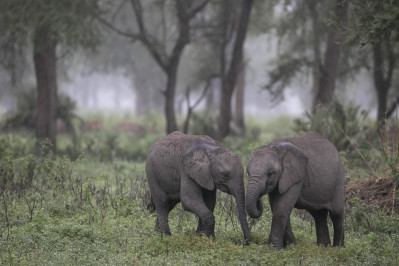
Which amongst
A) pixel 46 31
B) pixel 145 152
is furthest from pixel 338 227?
pixel 46 31

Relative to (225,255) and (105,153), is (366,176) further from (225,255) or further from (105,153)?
(105,153)

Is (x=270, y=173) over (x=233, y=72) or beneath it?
beneath

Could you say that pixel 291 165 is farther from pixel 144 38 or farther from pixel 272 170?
pixel 144 38

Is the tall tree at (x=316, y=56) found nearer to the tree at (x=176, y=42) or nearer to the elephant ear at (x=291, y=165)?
the tree at (x=176, y=42)

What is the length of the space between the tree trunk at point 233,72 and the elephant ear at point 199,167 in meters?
11.1

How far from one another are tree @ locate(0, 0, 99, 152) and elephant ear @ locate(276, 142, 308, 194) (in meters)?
9.65

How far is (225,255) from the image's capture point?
6.54 m

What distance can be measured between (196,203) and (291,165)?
1.23 metres

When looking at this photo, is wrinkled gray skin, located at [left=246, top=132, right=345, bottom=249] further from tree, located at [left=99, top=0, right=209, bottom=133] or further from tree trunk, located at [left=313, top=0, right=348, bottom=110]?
tree, located at [left=99, top=0, right=209, bottom=133]

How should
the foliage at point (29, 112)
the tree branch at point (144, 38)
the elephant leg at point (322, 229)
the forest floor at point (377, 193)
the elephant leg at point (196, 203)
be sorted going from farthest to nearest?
the foliage at point (29, 112), the tree branch at point (144, 38), the forest floor at point (377, 193), the elephant leg at point (322, 229), the elephant leg at point (196, 203)

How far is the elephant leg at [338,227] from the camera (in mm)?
7176

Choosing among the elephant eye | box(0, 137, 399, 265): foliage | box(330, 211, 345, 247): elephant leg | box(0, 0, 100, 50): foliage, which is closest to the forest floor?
box(0, 137, 399, 265): foliage

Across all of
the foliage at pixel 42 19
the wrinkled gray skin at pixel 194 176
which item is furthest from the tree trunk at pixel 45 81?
the wrinkled gray skin at pixel 194 176

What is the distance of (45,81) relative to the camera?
51.6 ft
